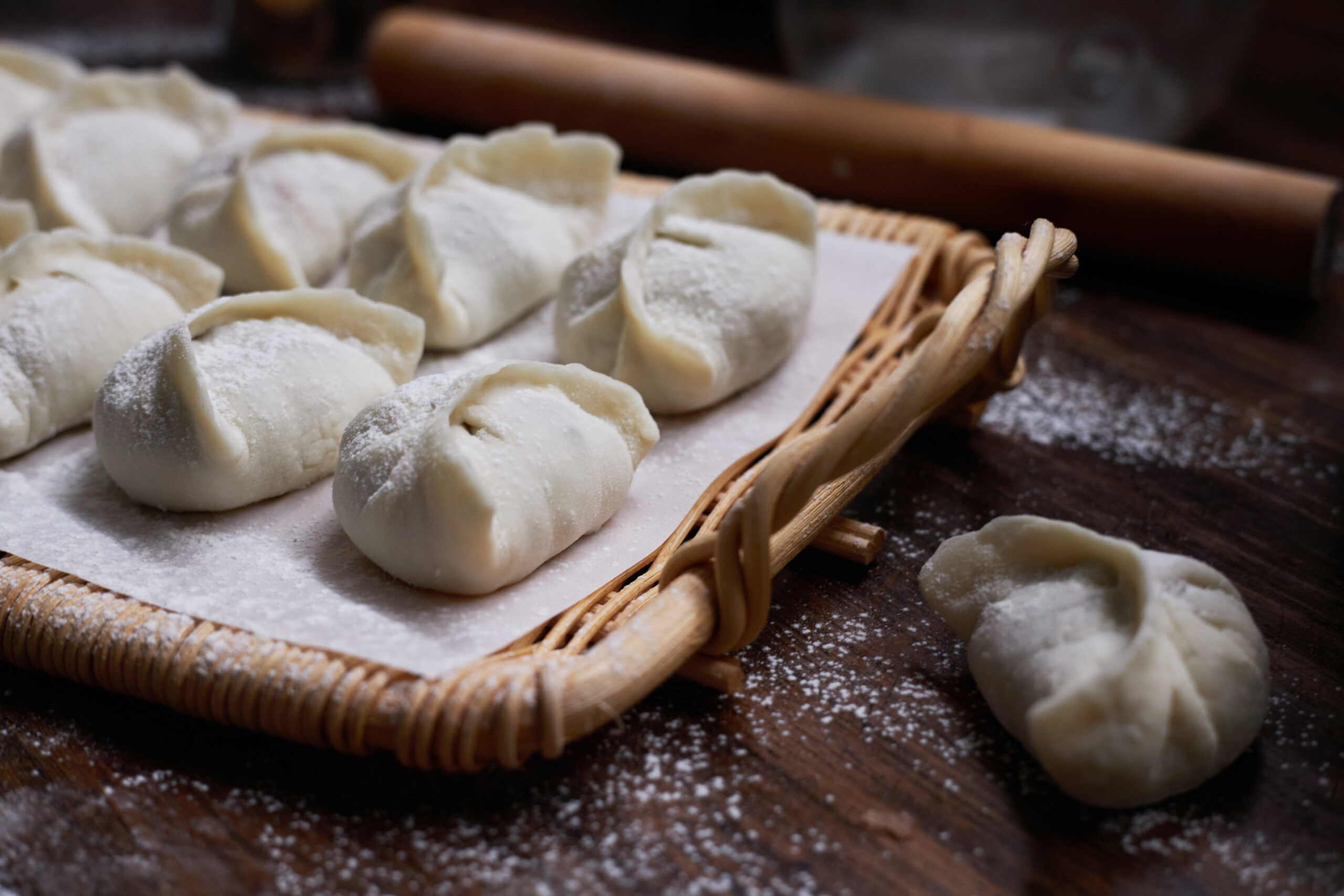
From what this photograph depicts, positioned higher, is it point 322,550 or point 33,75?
point 33,75

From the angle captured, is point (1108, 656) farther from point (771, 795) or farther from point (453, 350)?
point (453, 350)

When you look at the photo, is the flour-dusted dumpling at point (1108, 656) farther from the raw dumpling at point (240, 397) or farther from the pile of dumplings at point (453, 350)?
the raw dumpling at point (240, 397)

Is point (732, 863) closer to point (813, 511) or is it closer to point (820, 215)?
point (813, 511)

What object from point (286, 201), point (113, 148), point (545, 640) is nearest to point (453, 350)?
point (286, 201)

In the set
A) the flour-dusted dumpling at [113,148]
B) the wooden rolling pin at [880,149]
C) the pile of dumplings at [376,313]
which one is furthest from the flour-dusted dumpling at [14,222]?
the wooden rolling pin at [880,149]

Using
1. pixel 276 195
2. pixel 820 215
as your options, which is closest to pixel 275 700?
pixel 276 195
